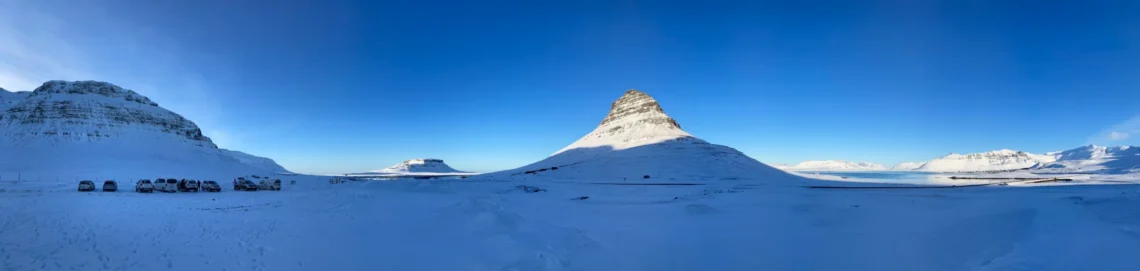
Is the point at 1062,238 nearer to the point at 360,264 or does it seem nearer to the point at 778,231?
the point at 778,231

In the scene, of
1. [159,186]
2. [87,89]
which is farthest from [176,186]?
[87,89]

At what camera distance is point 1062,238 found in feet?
44.9

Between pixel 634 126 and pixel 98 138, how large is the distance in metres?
117

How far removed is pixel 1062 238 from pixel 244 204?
36703mm

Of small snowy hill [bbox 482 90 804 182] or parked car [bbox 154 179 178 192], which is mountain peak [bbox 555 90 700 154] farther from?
parked car [bbox 154 179 178 192]

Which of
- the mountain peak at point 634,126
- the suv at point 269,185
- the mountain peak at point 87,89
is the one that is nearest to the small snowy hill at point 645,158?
the mountain peak at point 634,126

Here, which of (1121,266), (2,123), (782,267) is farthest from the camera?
(2,123)

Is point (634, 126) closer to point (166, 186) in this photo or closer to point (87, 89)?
point (166, 186)

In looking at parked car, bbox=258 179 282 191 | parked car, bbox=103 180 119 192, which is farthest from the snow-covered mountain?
parked car, bbox=258 179 282 191

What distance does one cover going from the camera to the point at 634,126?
134 metres

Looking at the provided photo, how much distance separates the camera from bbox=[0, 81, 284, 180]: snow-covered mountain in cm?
6353

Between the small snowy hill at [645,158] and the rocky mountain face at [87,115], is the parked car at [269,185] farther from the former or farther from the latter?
the rocky mountain face at [87,115]

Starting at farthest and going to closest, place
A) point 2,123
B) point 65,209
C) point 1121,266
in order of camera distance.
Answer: point 2,123, point 65,209, point 1121,266

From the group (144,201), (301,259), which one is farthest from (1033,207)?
(144,201)
